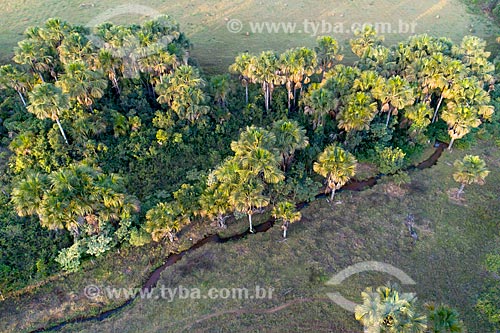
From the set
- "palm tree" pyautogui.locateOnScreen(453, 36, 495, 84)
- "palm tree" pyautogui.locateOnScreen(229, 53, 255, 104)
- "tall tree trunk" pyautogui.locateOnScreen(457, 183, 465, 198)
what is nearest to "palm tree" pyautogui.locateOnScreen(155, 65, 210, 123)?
"palm tree" pyautogui.locateOnScreen(229, 53, 255, 104)

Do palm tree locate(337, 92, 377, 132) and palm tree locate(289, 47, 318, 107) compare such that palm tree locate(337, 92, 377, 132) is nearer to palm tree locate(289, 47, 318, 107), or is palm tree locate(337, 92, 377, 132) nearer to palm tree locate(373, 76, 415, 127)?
palm tree locate(373, 76, 415, 127)

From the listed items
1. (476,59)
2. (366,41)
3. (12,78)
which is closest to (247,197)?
(366,41)

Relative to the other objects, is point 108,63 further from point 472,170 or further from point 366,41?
point 472,170

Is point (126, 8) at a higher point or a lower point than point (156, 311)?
higher

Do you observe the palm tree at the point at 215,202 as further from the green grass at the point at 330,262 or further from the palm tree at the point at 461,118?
the palm tree at the point at 461,118

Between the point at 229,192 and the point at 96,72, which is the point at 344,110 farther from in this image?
the point at 96,72

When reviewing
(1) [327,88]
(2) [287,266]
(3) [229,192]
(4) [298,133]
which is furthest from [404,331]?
(1) [327,88]

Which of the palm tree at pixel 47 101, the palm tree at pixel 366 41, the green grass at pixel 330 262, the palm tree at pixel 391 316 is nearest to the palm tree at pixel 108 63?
the palm tree at pixel 47 101
